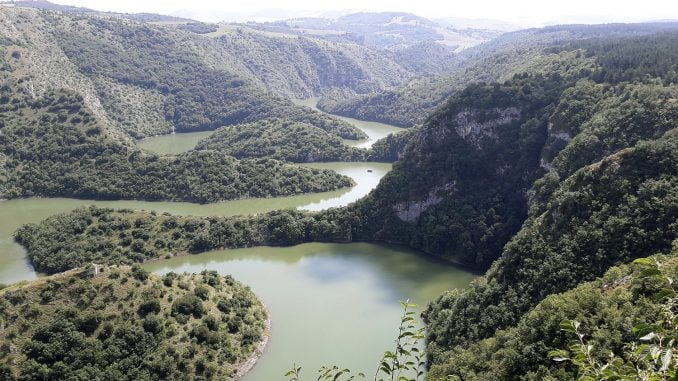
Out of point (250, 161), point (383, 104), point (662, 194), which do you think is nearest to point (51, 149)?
point (250, 161)

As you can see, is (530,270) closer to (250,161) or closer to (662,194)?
(662,194)

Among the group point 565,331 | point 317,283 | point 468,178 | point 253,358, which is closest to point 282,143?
point 468,178

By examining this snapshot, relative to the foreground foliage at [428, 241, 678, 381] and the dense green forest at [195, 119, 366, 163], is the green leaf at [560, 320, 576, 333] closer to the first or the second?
the foreground foliage at [428, 241, 678, 381]

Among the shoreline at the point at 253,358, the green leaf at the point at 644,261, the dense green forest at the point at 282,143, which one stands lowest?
the dense green forest at the point at 282,143

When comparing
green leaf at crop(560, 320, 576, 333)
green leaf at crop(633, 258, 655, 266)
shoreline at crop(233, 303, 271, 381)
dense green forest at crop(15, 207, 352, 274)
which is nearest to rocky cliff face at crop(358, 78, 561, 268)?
dense green forest at crop(15, 207, 352, 274)

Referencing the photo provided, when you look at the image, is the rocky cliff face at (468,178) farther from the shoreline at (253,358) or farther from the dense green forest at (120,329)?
the dense green forest at (120,329)

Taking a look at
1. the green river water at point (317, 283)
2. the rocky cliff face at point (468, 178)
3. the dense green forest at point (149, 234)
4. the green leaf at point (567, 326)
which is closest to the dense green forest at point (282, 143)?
the green river water at point (317, 283)
